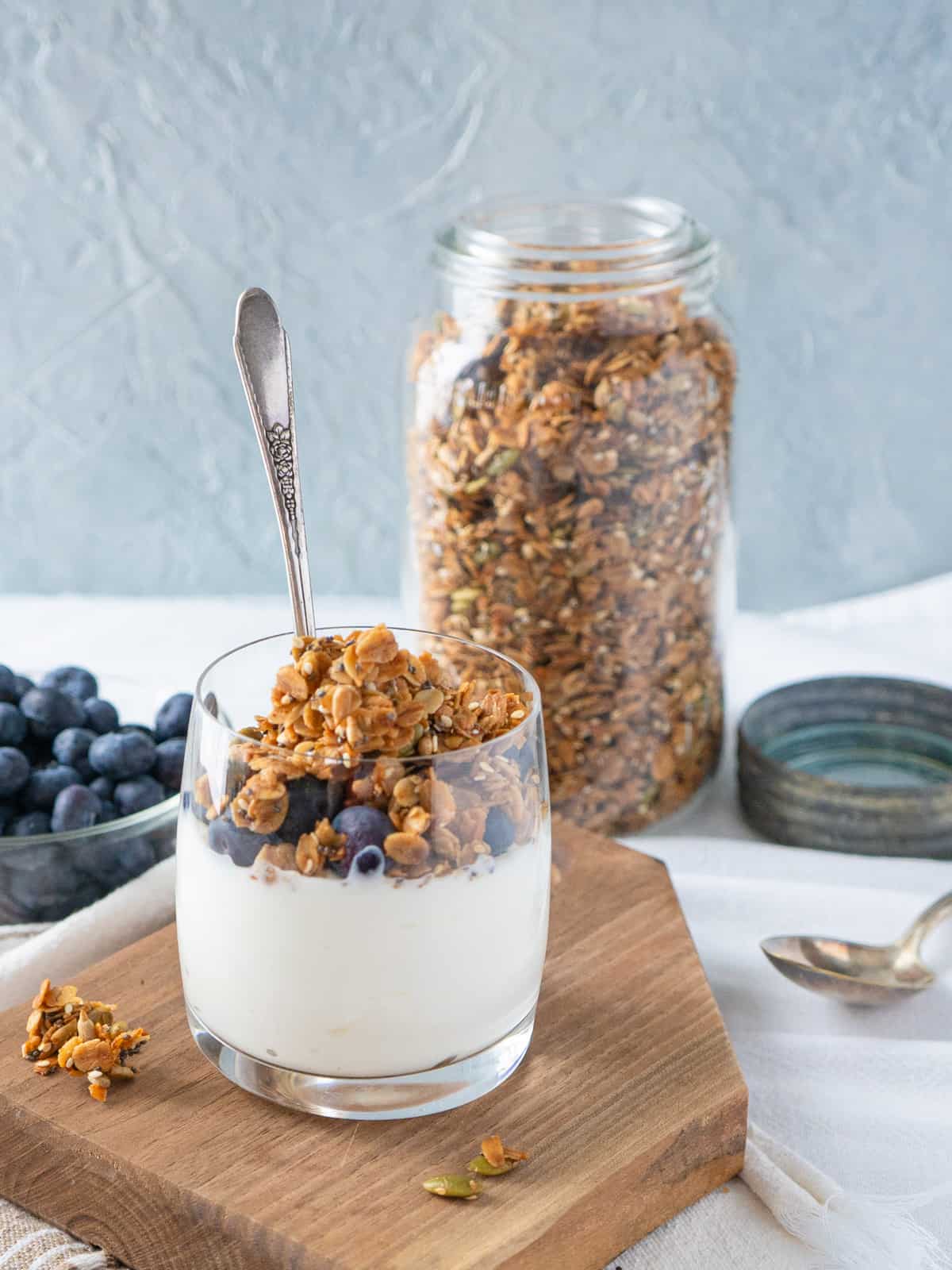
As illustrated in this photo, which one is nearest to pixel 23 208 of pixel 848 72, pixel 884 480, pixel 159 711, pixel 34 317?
pixel 34 317

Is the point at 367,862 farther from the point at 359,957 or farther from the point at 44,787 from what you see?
the point at 44,787

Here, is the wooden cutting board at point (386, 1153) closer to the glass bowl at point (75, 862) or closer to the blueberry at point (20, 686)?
the glass bowl at point (75, 862)

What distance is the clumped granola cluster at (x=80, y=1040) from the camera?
31.0 inches

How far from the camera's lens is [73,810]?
102 centimetres

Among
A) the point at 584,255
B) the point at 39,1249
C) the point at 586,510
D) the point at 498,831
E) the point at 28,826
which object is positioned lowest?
the point at 39,1249

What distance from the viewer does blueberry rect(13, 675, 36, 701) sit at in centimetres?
109

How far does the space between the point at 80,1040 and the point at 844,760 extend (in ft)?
2.39

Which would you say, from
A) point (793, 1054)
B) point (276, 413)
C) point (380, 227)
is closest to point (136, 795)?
point (276, 413)

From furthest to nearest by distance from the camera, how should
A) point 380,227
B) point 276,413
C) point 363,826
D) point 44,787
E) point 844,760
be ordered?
1. point 380,227
2. point 844,760
3. point 44,787
4. point 276,413
5. point 363,826

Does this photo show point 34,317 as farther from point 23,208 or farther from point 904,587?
point 904,587

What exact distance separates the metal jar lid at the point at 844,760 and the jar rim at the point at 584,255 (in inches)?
14.5

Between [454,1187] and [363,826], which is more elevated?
[363,826]

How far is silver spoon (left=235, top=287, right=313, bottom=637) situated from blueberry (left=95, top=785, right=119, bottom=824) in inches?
12.1

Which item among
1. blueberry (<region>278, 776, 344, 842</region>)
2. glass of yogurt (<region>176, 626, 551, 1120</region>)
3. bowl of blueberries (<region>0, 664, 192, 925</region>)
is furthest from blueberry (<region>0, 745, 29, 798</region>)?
blueberry (<region>278, 776, 344, 842</region>)
